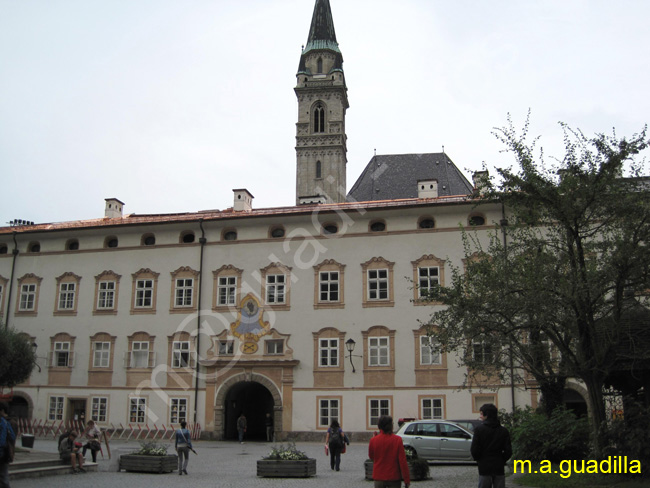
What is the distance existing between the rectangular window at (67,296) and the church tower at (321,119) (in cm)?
4498

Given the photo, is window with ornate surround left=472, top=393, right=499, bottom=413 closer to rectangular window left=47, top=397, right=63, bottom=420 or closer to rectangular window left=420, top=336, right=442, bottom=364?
rectangular window left=420, top=336, right=442, bottom=364

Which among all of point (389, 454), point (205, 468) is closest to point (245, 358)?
point (205, 468)

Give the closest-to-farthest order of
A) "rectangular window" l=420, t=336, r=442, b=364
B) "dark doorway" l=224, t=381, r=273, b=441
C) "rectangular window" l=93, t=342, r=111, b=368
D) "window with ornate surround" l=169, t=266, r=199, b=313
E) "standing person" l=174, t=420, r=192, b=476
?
"standing person" l=174, t=420, r=192, b=476 < "rectangular window" l=420, t=336, r=442, b=364 < "dark doorway" l=224, t=381, r=273, b=441 < "window with ornate surround" l=169, t=266, r=199, b=313 < "rectangular window" l=93, t=342, r=111, b=368

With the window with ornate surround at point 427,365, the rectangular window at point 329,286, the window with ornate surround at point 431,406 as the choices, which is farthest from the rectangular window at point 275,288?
the window with ornate surround at point 431,406

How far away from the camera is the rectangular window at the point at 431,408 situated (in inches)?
1292

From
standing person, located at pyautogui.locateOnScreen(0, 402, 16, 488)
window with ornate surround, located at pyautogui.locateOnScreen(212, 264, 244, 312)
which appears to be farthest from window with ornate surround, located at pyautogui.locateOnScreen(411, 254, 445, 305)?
standing person, located at pyautogui.locateOnScreen(0, 402, 16, 488)

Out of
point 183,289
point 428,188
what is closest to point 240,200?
point 183,289

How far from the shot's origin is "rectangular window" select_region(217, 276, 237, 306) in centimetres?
3659

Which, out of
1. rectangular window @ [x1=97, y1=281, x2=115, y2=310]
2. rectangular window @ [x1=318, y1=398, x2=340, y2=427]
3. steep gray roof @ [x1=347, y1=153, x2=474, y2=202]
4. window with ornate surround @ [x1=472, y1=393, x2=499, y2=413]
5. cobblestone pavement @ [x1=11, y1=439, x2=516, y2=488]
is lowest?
cobblestone pavement @ [x1=11, y1=439, x2=516, y2=488]

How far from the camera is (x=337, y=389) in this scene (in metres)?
34.1

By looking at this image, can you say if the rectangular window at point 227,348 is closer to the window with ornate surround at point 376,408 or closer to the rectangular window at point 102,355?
the rectangular window at point 102,355

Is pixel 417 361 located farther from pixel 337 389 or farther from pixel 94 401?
pixel 94 401

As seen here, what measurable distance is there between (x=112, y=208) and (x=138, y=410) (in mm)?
13529

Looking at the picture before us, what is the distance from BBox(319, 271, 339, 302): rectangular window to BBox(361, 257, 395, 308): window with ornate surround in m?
1.48
